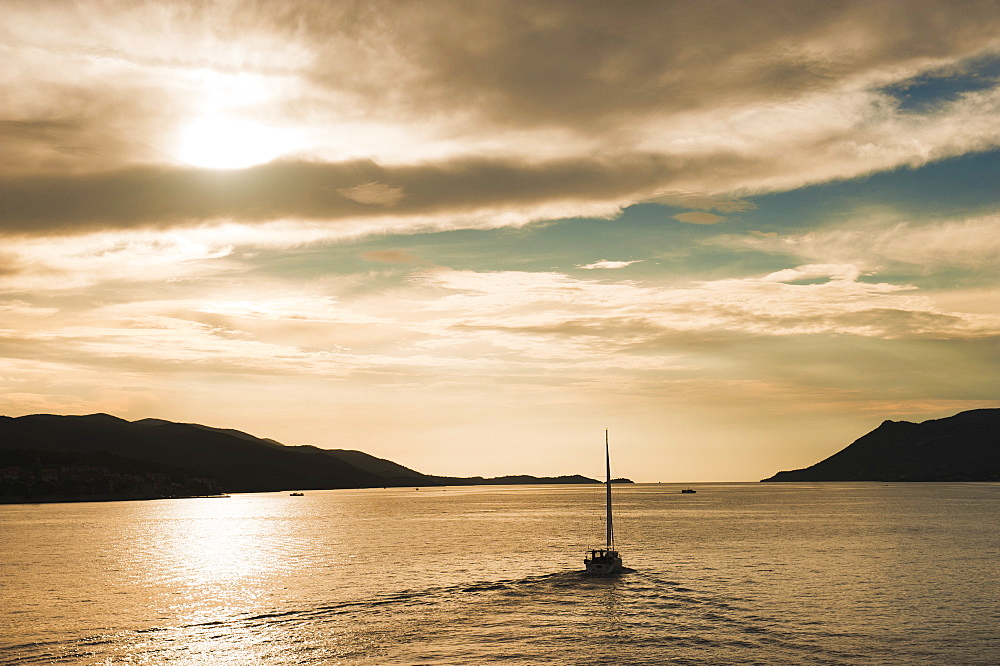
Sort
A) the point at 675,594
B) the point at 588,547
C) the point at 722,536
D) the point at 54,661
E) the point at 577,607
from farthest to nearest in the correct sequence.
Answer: the point at 722,536
the point at 588,547
the point at 675,594
the point at 577,607
the point at 54,661

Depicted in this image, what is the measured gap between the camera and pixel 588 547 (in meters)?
138

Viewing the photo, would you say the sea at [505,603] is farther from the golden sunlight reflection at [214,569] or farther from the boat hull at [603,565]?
the boat hull at [603,565]

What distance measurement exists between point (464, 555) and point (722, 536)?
61.0 metres

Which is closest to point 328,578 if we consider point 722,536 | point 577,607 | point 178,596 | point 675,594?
point 178,596

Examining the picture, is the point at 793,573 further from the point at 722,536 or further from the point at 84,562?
the point at 84,562

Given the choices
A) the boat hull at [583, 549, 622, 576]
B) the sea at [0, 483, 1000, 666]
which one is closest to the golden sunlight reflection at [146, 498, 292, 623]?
the sea at [0, 483, 1000, 666]

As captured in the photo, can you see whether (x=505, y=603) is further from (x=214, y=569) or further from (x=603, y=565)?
(x=214, y=569)

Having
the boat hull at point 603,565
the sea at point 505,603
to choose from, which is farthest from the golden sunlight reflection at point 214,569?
the boat hull at point 603,565

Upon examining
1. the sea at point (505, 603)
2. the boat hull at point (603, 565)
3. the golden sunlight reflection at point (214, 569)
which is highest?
the boat hull at point (603, 565)

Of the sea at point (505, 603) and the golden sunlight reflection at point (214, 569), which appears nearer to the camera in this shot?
the sea at point (505, 603)

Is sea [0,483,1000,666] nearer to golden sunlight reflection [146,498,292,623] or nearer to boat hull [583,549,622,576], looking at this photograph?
golden sunlight reflection [146,498,292,623]

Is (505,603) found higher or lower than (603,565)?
lower

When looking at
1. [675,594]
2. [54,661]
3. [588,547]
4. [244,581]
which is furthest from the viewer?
[588,547]

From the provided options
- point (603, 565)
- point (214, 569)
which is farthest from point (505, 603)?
point (214, 569)
